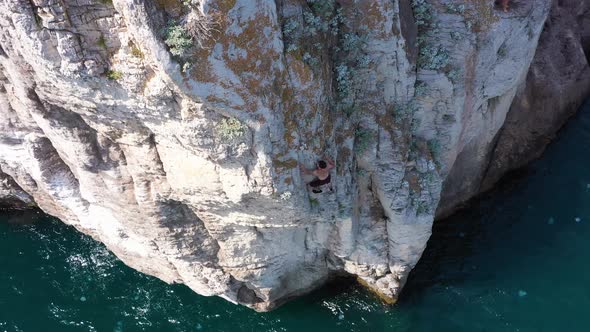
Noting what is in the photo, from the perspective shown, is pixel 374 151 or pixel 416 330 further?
pixel 416 330

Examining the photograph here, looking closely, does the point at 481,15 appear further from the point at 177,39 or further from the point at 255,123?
the point at 177,39

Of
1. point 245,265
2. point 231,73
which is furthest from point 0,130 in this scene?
point 231,73

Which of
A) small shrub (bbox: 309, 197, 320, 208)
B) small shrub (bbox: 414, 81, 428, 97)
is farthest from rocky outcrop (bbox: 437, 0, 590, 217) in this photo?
small shrub (bbox: 309, 197, 320, 208)

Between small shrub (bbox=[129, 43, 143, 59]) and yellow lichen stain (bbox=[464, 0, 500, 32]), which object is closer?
small shrub (bbox=[129, 43, 143, 59])

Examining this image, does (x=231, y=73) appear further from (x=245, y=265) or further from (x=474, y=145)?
(x=474, y=145)

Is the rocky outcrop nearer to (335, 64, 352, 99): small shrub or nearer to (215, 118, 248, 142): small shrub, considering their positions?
(335, 64, 352, 99): small shrub

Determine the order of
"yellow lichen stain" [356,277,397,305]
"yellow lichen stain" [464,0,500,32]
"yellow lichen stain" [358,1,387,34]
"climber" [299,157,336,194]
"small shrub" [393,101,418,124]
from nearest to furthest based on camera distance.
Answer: "yellow lichen stain" [358,1,387,34]
"climber" [299,157,336,194]
"yellow lichen stain" [464,0,500,32]
"small shrub" [393,101,418,124]
"yellow lichen stain" [356,277,397,305]

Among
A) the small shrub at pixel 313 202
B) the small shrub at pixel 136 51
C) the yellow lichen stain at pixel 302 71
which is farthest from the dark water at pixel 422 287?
the small shrub at pixel 136 51
